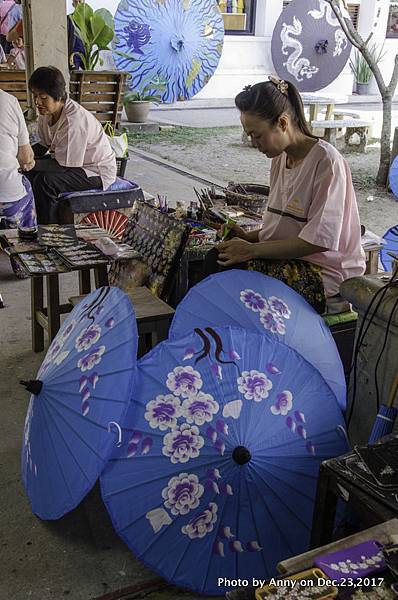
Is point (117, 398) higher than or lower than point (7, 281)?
higher

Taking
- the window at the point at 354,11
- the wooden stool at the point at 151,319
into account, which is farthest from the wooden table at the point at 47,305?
the window at the point at 354,11

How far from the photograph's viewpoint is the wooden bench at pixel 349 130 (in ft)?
30.9

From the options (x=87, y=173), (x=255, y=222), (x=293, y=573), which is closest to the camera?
(x=293, y=573)

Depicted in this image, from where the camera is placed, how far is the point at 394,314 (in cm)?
236

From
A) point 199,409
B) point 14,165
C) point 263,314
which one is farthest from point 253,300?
point 14,165

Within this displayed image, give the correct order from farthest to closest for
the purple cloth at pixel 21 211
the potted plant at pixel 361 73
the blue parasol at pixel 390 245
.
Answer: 1. the potted plant at pixel 361 73
2. the purple cloth at pixel 21 211
3. the blue parasol at pixel 390 245

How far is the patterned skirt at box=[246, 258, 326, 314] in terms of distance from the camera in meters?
2.94

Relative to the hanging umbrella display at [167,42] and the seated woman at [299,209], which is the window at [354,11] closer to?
the hanging umbrella display at [167,42]

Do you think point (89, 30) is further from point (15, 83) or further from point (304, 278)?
point (304, 278)

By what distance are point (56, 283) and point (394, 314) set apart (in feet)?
5.82

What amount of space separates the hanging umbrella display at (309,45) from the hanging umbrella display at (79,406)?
11.5 meters


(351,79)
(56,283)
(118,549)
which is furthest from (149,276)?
(351,79)

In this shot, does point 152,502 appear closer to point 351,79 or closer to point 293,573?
point 293,573

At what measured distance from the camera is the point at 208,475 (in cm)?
206
